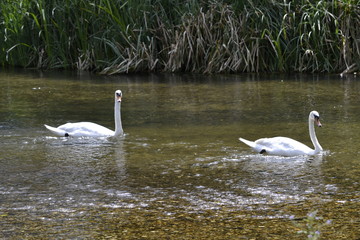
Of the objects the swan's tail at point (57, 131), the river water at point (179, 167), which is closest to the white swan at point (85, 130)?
the swan's tail at point (57, 131)

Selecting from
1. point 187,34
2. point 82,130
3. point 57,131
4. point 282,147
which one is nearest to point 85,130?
point 82,130

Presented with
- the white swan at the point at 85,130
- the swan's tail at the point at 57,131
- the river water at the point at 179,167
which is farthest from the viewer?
the swan's tail at the point at 57,131

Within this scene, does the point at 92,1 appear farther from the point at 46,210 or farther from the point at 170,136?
the point at 46,210

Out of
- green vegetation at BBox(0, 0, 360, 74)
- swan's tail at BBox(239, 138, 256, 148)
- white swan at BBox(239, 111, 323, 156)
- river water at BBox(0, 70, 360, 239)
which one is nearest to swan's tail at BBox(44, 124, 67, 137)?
river water at BBox(0, 70, 360, 239)

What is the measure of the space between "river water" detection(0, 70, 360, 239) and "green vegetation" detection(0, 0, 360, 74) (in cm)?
189

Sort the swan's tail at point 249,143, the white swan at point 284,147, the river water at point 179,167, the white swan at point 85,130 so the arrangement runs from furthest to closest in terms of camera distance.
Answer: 1. the white swan at point 85,130
2. the swan's tail at point 249,143
3. the white swan at point 284,147
4. the river water at point 179,167

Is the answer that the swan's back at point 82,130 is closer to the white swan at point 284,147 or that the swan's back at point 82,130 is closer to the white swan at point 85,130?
the white swan at point 85,130

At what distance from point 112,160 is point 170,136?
5.02 feet

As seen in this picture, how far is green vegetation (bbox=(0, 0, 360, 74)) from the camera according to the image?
54.8 feet

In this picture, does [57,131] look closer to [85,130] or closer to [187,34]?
[85,130]

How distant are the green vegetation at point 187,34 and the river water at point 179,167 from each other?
6.19 feet

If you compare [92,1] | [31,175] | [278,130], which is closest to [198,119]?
[278,130]

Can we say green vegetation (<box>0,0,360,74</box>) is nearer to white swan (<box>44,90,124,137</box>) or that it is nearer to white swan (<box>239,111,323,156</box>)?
white swan (<box>44,90,124,137</box>)

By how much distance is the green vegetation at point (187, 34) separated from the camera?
16703 mm
